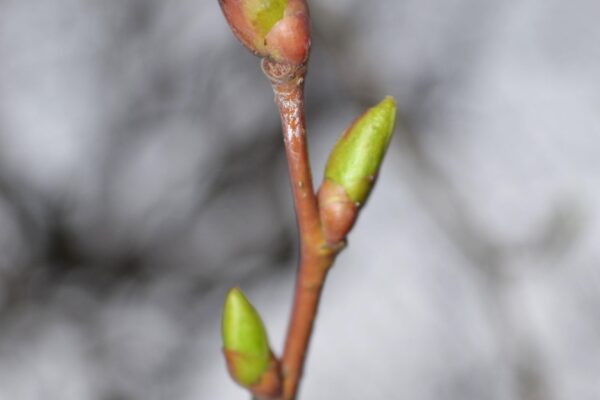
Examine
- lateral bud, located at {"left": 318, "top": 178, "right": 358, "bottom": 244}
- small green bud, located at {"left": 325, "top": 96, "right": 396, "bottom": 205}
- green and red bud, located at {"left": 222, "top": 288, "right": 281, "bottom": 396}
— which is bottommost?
green and red bud, located at {"left": 222, "top": 288, "right": 281, "bottom": 396}

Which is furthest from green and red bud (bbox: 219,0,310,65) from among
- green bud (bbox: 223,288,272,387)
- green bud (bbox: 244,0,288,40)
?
green bud (bbox: 223,288,272,387)

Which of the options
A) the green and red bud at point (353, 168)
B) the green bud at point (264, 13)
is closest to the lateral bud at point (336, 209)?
the green and red bud at point (353, 168)

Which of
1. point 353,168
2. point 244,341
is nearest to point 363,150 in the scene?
point 353,168

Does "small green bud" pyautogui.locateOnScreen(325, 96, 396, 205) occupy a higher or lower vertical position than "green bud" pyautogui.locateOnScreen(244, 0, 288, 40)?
lower

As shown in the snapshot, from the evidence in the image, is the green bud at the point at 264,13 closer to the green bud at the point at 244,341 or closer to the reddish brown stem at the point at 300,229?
the reddish brown stem at the point at 300,229

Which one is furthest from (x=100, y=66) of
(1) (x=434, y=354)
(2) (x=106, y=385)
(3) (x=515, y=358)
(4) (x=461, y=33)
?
(3) (x=515, y=358)

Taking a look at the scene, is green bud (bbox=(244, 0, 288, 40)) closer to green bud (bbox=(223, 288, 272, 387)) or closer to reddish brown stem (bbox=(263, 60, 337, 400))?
reddish brown stem (bbox=(263, 60, 337, 400))

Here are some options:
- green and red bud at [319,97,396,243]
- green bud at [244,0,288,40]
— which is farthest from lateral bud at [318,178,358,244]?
green bud at [244,0,288,40]

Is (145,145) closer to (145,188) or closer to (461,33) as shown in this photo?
(145,188)

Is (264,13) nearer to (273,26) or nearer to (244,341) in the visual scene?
(273,26)
